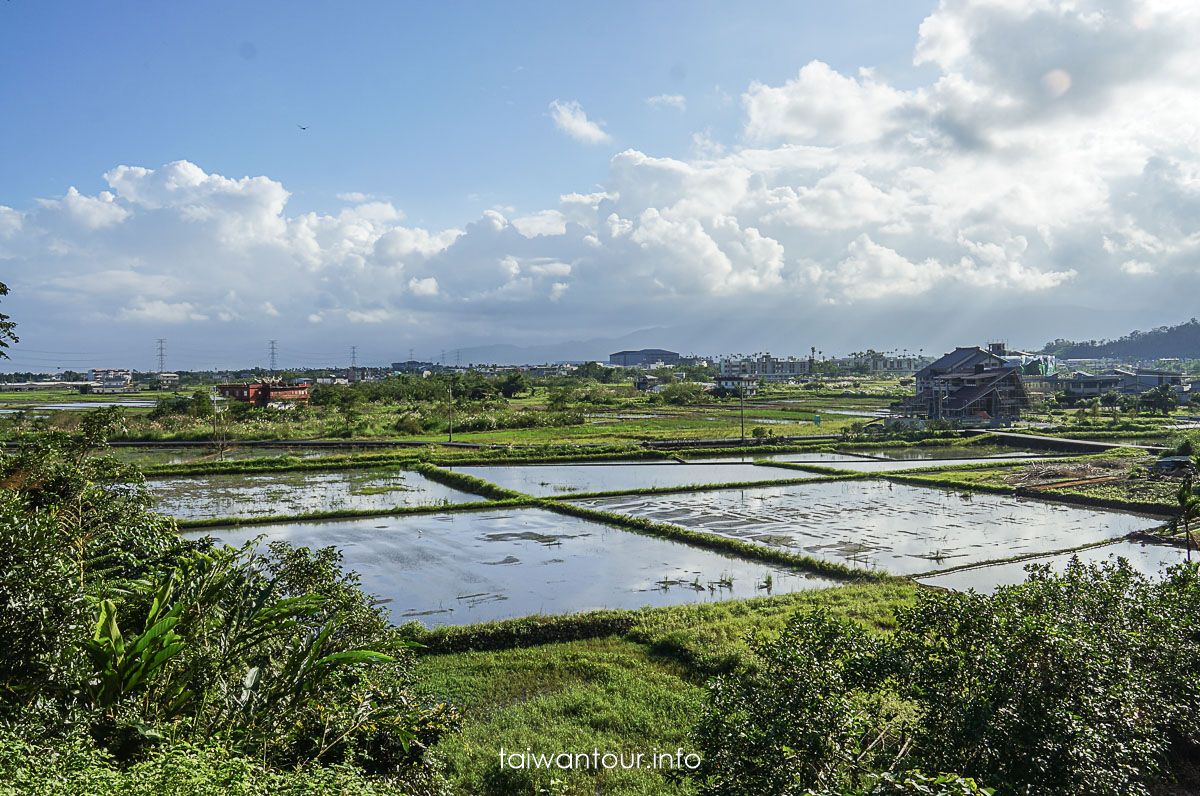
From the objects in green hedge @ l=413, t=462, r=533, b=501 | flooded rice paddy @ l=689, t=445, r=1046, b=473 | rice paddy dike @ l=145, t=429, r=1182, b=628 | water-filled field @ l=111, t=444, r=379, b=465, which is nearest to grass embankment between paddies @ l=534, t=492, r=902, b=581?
rice paddy dike @ l=145, t=429, r=1182, b=628

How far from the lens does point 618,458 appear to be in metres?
41.1

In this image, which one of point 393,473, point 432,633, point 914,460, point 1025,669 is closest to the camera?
point 1025,669

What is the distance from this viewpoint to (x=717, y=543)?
21078 mm

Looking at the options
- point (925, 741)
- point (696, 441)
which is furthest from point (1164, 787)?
point (696, 441)

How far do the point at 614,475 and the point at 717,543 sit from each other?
14666 mm

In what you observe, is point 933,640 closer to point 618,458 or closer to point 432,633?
point 432,633

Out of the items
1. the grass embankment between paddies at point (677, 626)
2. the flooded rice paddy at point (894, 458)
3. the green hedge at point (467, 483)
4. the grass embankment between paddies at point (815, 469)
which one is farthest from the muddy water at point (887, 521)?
the flooded rice paddy at point (894, 458)

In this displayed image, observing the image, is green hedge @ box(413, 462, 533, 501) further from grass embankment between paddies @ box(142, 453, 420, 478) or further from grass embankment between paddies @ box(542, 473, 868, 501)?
grass embankment between paddies @ box(142, 453, 420, 478)

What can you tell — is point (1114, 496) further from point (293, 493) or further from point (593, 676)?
point (293, 493)

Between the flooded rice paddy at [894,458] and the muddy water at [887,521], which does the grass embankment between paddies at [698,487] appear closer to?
the muddy water at [887,521]

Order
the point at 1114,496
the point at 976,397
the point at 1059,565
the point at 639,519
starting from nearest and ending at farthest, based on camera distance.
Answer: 1. the point at 1059,565
2. the point at 639,519
3. the point at 1114,496
4. the point at 976,397

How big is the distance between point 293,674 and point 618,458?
35.0 m

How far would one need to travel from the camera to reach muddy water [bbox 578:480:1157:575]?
20.3 m

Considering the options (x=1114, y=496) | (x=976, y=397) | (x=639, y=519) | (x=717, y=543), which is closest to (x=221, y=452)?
(x=639, y=519)
